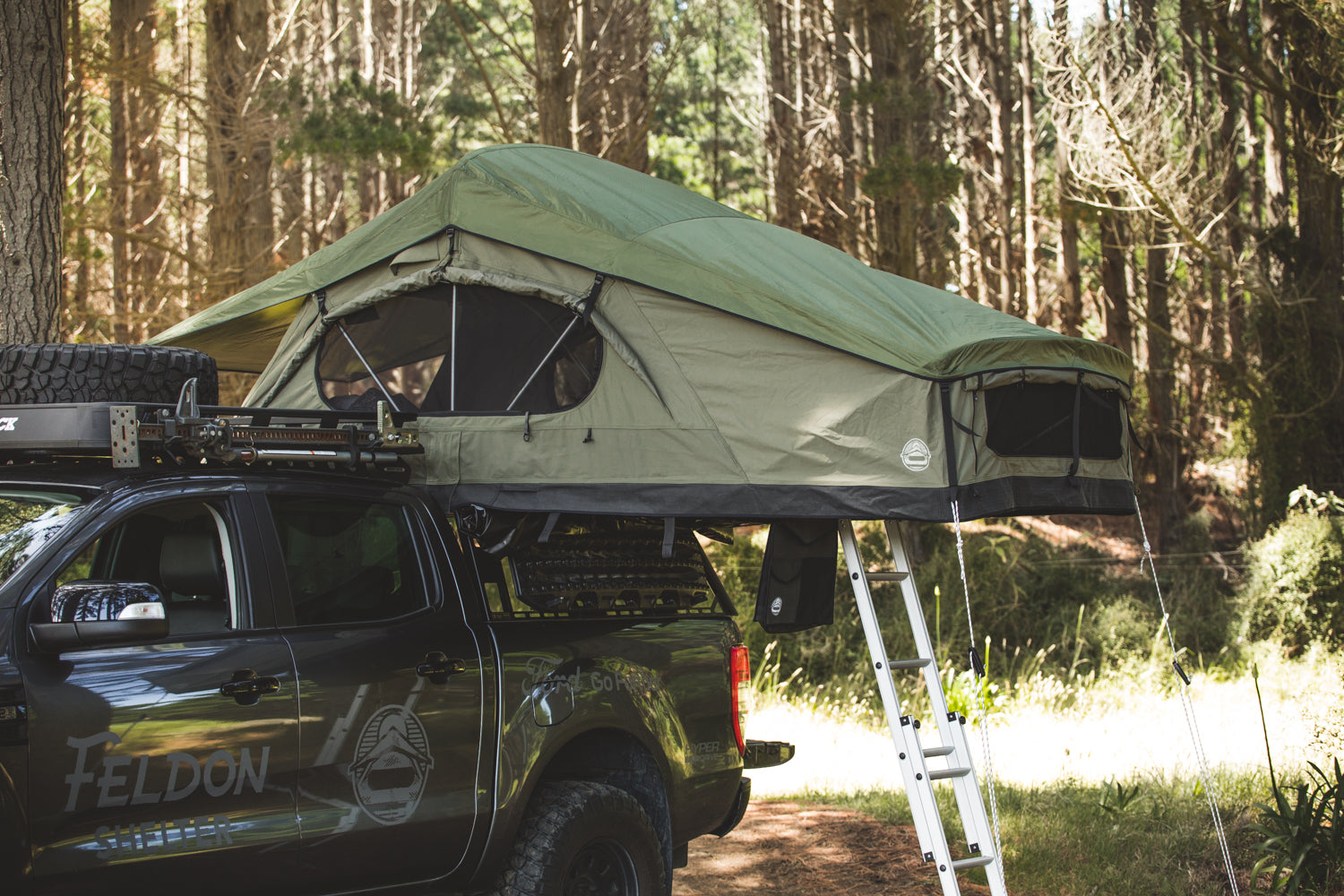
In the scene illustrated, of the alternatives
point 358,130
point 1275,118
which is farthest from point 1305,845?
point 1275,118

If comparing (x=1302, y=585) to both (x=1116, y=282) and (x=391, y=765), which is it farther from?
(x=391, y=765)

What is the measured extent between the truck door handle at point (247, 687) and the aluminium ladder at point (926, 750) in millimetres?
2543

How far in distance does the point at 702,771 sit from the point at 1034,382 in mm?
2282

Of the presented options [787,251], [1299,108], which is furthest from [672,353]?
[1299,108]

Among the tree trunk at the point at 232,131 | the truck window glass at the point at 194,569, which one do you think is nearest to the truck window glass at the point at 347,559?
the truck window glass at the point at 194,569

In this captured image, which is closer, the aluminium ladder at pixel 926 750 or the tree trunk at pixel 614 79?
the aluminium ladder at pixel 926 750

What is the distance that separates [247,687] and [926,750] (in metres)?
3.10

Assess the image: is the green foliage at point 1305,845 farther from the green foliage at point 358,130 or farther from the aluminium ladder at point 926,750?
the green foliage at point 358,130

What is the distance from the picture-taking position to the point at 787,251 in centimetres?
622

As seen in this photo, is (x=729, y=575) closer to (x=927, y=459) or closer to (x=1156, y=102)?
(x=1156, y=102)

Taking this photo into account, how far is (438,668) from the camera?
453 centimetres

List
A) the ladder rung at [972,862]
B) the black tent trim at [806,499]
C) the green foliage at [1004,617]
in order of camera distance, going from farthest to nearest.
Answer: the green foliage at [1004,617] < the ladder rung at [972,862] < the black tent trim at [806,499]

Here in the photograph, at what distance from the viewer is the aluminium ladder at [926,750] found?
17.3 ft

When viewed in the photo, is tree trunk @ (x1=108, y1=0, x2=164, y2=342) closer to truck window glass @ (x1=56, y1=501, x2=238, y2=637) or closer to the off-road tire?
truck window glass @ (x1=56, y1=501, x2=238, y2=637)
